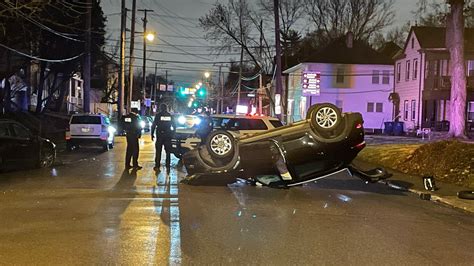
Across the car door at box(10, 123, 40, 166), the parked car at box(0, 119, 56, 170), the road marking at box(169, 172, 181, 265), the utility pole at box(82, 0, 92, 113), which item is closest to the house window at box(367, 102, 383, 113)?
the utility pole at box(82, 0, 92, 113)

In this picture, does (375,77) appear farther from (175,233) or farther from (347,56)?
(175,233)

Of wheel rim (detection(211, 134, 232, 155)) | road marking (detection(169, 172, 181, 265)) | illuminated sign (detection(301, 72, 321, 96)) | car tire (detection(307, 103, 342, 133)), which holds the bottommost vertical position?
road marking (detection(169, 172, 181, 265))

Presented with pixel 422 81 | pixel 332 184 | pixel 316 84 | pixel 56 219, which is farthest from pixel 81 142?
pixel 422 81

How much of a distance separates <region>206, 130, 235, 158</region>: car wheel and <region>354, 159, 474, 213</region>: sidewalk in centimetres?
440

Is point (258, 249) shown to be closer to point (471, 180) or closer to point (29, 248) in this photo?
point (29, 248)

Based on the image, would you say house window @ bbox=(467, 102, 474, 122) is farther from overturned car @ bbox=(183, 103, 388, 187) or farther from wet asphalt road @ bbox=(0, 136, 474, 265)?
overturned car @ bbox=(183, 103, 388, 187)

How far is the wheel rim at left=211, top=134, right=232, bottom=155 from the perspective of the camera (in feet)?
39.3

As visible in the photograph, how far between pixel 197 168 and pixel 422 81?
32.5 meters

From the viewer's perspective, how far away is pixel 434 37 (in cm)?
4231

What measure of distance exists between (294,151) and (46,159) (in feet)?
29.6

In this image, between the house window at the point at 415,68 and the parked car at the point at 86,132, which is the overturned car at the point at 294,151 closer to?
the parked car at the point at 86,132

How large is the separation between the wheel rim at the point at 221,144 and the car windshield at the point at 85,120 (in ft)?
45.1

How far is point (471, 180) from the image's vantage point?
A: 13758 mm

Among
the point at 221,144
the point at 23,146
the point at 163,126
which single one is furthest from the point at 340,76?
the point at 221,144
